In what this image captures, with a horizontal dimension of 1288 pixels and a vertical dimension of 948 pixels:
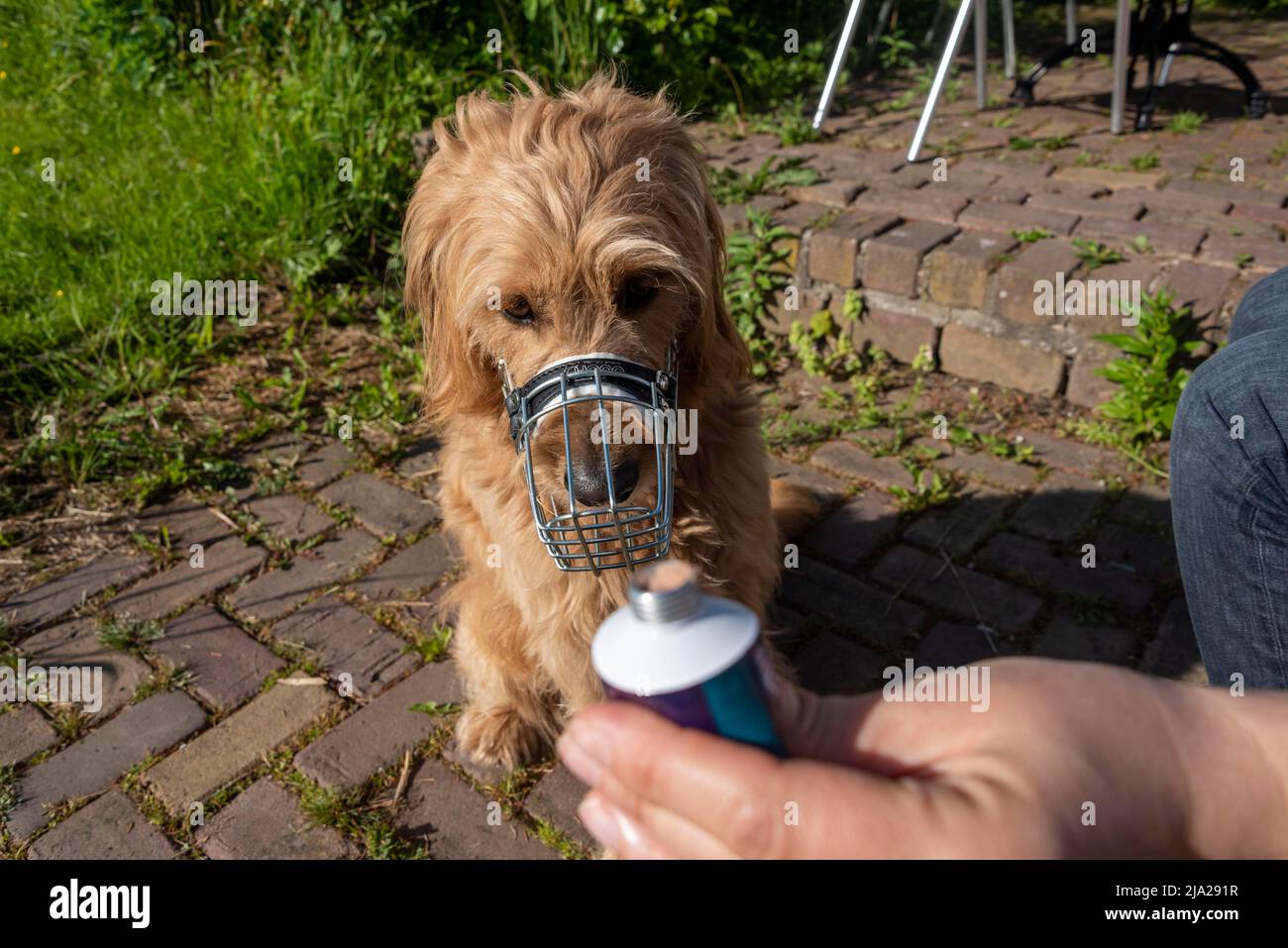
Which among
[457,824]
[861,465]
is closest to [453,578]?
[457,824]

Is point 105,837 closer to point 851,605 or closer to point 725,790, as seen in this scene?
point 725,790

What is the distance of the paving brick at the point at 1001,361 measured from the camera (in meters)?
4.46

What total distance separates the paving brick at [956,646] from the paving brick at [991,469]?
1.02 meters

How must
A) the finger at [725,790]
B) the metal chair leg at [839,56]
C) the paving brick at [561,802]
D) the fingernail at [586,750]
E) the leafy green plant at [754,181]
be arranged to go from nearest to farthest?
the finger at [725,790], the fingernail at [586,750], the paving brick at [561,802], the leafy green plant at [754,181], the metal chair leg at [839,56]

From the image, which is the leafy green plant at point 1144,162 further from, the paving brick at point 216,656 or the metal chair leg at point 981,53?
the paving brick at point 216,656

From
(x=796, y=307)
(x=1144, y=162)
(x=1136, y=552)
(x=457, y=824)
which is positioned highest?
(x=1144, y=162)

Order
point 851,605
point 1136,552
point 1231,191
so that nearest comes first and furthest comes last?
point 851,605 < point 1136,552 < point 1231,191

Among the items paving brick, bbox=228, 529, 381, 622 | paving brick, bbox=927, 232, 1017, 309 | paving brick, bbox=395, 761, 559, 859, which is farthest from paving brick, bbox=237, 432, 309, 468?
paving brick, bbox=927, 232, 1017, 309

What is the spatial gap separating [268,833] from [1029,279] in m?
4.06

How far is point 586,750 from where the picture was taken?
3.50 feet

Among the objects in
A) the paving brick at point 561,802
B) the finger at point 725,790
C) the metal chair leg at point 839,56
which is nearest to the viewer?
the finger at point 725,790

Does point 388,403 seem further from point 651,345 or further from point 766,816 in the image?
point 766,816

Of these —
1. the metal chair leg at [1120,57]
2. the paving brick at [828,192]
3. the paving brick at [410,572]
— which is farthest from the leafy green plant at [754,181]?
the paving brick at [410,572]

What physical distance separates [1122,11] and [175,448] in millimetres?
6348
